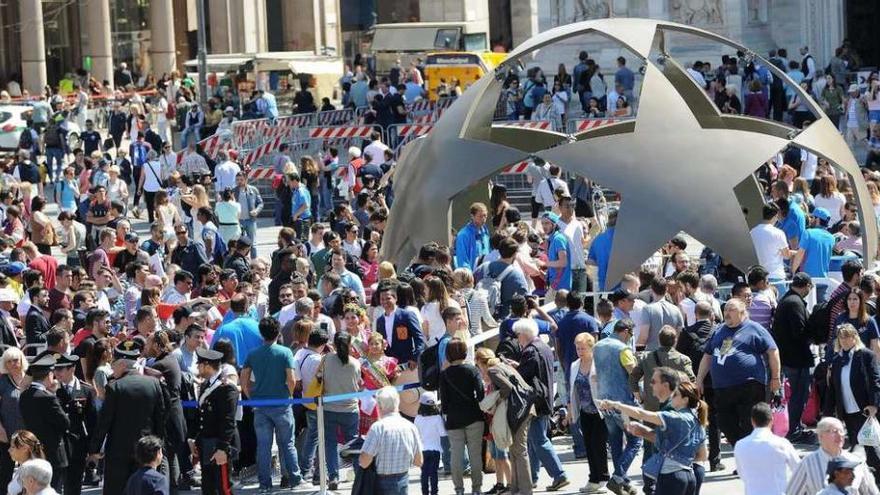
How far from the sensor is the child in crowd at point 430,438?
16562mm

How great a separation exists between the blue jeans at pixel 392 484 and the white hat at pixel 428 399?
149 centimetres

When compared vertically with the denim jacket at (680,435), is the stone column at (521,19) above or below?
above

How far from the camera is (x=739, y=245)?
1994cm

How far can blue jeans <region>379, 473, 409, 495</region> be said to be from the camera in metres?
15.2

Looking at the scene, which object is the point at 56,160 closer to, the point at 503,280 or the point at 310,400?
the point at 503,280

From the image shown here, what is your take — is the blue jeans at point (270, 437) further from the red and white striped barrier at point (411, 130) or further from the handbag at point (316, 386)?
the red and white striped barrier at point (411, 130)

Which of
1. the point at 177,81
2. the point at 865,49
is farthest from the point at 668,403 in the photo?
the point at 177,81

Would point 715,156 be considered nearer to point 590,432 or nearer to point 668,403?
point 590,432

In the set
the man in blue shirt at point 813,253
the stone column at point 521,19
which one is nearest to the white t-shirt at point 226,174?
the man in blue shirt at point 813,253

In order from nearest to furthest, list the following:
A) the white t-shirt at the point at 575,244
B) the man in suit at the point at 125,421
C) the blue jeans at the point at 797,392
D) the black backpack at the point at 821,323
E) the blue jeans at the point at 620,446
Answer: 1. the man in suit at the point at 125,421
2. the blue jeans at the point at 620,446
3. the black backpack at the point at 821,323
4. the blue jeans at the point at 797,392
5. the white t-shirt at the point at 575,244

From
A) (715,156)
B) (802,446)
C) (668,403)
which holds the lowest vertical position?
(802,446)

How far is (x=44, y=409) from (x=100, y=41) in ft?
165

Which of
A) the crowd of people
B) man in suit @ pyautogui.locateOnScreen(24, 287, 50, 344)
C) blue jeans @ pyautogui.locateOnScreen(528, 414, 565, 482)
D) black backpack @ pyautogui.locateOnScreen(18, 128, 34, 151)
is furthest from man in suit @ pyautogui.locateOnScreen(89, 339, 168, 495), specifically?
black backpack @ pyautogui.locateOnScreen(18, 128, 34, 151)

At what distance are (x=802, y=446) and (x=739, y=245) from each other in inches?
102
